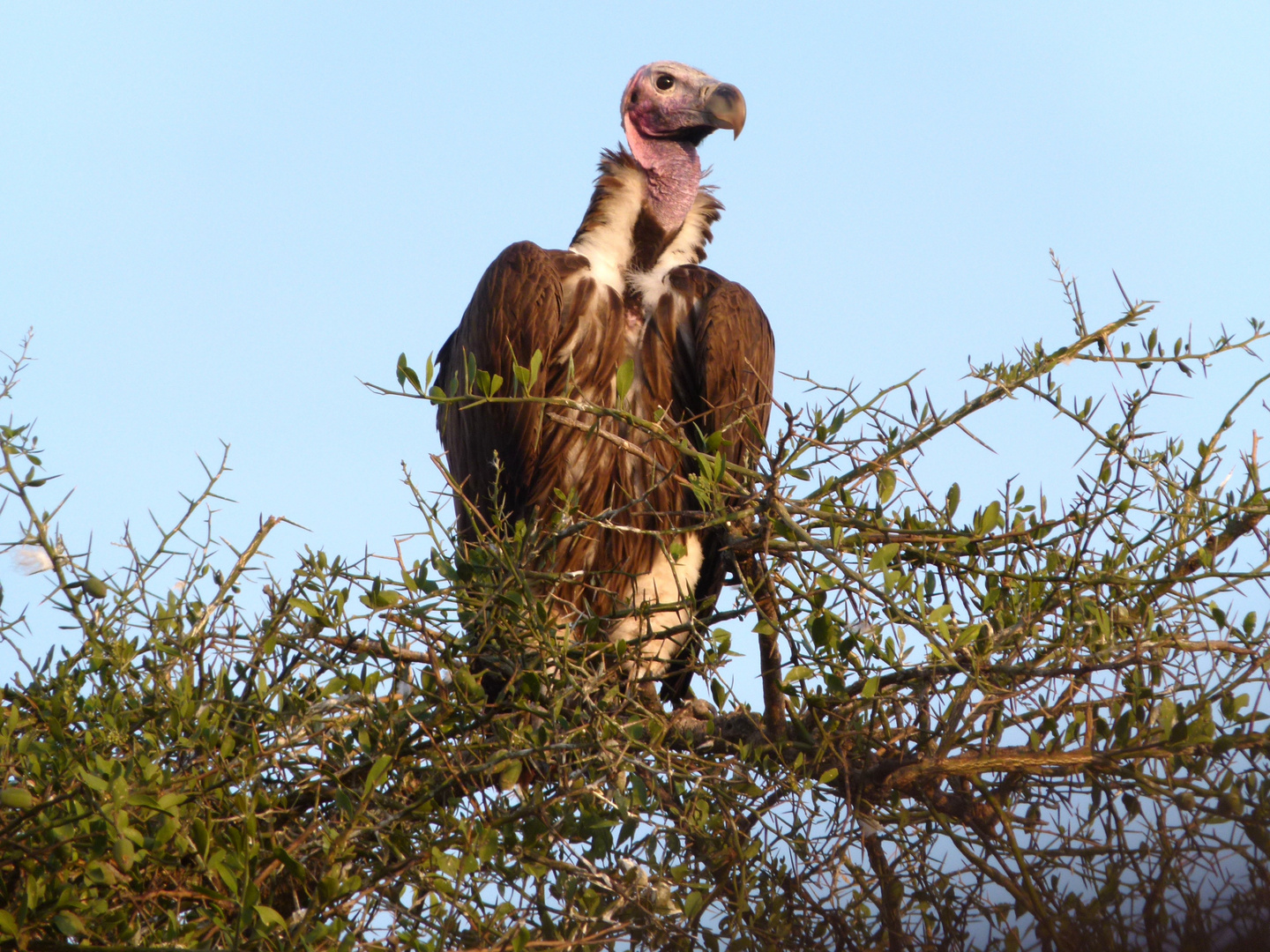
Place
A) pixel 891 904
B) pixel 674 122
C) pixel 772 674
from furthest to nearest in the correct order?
pixel 674 122
pixel 772 674
pixel 891 904

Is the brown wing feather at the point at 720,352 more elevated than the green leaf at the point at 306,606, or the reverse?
the brown wing feather at the point at 720,352

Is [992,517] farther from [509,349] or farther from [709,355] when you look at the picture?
[509,349]

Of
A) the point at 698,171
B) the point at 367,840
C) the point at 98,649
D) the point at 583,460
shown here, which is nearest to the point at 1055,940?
the point at 367,840

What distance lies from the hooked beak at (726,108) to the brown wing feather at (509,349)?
3.46ft

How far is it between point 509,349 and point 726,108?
1640mm

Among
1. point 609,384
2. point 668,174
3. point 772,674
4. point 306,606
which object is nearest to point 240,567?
point 306,606

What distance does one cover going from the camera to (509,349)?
3643mm

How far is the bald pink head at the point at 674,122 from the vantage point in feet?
15.0

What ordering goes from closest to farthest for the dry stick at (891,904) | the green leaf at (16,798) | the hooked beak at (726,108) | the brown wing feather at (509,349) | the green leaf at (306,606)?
1. the green leaf at (16,798)
2. the dry stick at (891,904)
3. the green leaf at (306,606)
4. the brown wing feather at (509,349)
5. the hooked beak at (726,108)

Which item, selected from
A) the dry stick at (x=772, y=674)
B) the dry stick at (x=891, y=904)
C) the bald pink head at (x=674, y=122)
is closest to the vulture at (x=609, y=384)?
the bald pink head at (x=674, y=122)

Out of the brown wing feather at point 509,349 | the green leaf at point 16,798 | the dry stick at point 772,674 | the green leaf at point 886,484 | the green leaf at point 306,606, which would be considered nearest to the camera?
the green leaf at point 16,798

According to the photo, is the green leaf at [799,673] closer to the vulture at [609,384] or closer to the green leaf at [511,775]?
the green leaf at [511,775]

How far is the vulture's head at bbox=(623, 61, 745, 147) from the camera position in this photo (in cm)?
469

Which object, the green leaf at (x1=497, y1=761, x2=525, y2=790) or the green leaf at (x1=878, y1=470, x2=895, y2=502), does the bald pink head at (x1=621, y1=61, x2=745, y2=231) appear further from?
the green leaf at (x1=497, y1=761, x2=525, y2=790)
